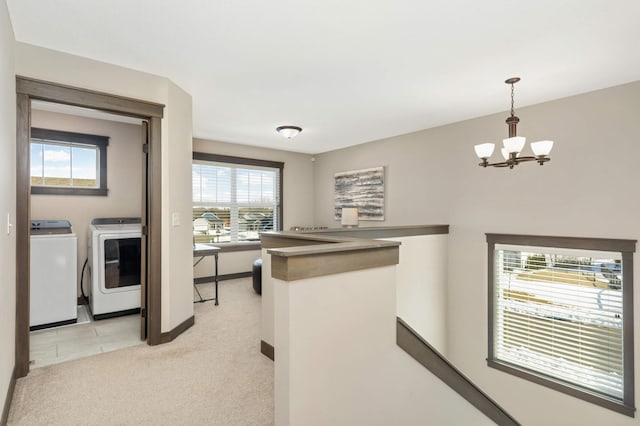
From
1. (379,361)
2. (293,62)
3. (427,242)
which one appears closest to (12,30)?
(293,62)

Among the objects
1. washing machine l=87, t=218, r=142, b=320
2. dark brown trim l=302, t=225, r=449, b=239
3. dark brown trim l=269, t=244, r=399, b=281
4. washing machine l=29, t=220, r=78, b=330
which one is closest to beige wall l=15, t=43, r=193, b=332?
washing machine l=87, t=218, r=142, b=320

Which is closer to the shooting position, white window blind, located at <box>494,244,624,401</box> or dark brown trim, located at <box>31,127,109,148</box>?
white window blind, located at <box>494,244,624,401</box>

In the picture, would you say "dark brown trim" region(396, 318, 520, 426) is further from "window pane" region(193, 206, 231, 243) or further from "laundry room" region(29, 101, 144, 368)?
"window pane" region(193, 206, 231, 243)

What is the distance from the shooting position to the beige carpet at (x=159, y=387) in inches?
78.1

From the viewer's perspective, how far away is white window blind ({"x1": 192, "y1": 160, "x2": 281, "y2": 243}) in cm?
583

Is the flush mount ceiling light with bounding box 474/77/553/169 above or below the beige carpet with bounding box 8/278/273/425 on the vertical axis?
above

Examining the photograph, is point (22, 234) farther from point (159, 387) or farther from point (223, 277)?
point (223, 277)

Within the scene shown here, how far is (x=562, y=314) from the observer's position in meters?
3.75

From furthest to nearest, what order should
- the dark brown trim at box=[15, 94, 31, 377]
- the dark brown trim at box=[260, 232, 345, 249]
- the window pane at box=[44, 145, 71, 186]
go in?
the window pane at box=[44, 145, 71, 186], the dark brown trim at box=[15, 94, 31, 377], the dark brown trim at box=[260, 232, 345, 249]

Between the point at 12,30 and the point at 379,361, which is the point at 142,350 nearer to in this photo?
the point at 379,361

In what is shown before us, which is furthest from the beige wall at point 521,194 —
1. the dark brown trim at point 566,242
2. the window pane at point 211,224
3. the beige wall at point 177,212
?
the beige wall at point 177,212

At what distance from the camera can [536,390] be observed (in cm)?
378

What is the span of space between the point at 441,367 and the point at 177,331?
7.94 ft

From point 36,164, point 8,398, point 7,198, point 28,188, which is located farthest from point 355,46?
point 36,164
